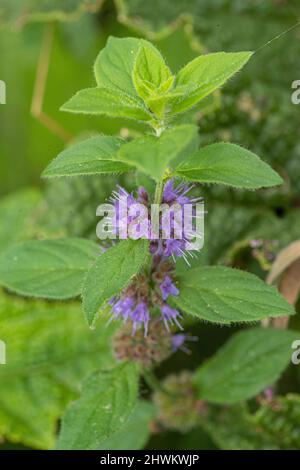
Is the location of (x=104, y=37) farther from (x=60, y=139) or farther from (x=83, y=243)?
(x=83, y=243)

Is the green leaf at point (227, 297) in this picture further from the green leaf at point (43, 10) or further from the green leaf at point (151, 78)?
the green leaf at point (43, 10)

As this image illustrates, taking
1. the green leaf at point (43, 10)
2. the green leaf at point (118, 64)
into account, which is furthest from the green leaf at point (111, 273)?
the green leaf at point (43, 10)

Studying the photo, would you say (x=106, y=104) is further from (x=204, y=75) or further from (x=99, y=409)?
(x=99, y=409)

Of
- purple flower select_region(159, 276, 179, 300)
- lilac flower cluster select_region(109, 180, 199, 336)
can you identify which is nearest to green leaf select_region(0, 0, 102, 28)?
lilac flower cluster select_region(109, 180, 199, 336)

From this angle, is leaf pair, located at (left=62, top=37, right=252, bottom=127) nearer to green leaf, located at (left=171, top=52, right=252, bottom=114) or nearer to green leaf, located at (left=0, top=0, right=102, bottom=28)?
green leaf, located at (left=171, top=52, right=252, bottom=114)

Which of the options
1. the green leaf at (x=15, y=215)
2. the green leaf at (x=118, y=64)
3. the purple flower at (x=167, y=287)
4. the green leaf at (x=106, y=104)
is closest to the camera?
the green leaf at (x=106, y=104)

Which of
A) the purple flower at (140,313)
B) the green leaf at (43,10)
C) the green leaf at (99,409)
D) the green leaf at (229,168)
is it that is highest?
the green leaf at (43,10)
